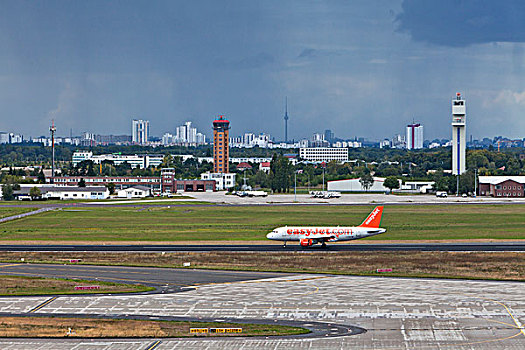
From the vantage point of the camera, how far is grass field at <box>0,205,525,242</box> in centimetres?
10856

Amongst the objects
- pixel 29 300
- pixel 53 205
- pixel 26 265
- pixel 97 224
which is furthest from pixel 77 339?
pixel 53 205

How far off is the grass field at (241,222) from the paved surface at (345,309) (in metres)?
37.3

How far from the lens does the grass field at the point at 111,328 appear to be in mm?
51406

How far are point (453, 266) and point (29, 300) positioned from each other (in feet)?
155

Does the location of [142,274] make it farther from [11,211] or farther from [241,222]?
[11,211]

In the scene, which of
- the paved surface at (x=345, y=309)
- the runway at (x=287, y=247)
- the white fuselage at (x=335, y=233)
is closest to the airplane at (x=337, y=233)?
the white fuselage at (x=335, y=233)

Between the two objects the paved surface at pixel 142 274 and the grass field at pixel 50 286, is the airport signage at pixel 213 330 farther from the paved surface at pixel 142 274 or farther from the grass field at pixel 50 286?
the grass field at pixel 50 286

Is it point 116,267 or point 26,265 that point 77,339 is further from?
point 26,265

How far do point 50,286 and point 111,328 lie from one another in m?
18.2

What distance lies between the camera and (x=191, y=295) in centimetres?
6362

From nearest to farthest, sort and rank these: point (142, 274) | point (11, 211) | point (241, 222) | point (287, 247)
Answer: point (142, 274) → point (287, 247) → point (241, 222) → point (11, 211)

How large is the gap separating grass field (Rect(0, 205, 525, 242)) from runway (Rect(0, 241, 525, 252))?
27.3ft

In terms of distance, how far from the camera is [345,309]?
57.8 metres

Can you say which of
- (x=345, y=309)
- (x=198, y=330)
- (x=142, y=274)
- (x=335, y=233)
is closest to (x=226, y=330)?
(x=198, y=330)
